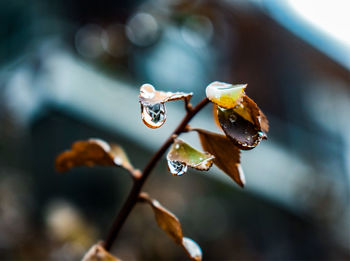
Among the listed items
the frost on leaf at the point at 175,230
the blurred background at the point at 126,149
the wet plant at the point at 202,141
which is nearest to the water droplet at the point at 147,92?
the wet plant at the point at 202,141

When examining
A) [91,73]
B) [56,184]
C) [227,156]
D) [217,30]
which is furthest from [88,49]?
[227,156]

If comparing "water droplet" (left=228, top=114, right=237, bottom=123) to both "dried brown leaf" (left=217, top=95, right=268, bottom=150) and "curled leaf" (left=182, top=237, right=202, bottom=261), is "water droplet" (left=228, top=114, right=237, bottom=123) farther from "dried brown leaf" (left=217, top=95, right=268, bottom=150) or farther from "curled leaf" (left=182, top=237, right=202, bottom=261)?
"curled leaf" (left=182, top=237, right=202, bottom=261)

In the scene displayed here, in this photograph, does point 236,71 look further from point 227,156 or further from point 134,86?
point 227,156

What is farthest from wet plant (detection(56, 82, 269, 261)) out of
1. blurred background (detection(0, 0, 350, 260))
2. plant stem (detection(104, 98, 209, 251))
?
blurred background (detection(0, 0, 350, 260))

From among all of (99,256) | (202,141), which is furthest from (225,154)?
(99,256)

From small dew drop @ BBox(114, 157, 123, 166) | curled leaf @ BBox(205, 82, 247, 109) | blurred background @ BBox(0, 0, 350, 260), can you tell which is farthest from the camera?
blurred background @ BBox(0, 0, 350, 260)

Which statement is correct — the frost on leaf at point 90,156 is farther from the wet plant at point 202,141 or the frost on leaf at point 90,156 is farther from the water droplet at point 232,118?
the water droplet at point 232,118
